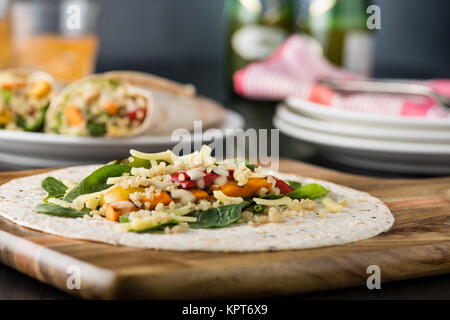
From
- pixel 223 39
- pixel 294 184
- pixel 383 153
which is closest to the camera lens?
pixel 294 184

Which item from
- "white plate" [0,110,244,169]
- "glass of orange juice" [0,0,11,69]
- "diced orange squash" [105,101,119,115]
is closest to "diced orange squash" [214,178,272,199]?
"white plate" [0,110,244,169]

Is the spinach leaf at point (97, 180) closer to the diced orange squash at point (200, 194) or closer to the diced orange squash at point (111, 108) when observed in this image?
the diced orange squash at point (200, 194)

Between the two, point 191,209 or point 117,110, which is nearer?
point 191,209

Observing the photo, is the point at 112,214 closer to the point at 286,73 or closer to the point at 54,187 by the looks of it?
the point at 54,187

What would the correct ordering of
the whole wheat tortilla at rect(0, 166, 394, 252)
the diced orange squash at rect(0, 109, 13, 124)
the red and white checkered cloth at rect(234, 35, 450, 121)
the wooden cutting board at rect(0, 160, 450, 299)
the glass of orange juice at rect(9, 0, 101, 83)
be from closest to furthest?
the wooden cutting board at rect(0, 160, 450, 299) < the whole wheat tortilla at rect(0, 166, 394, 252) < the diced orange squash at rect(0, 109, 13, 124) < the glass of orange juice at rect(9, 0, 101, 83) < the red and white checkered cloth at rect(234, 35, 450, 121)

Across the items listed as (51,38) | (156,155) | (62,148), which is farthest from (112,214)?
(51,38)

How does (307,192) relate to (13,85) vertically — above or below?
below

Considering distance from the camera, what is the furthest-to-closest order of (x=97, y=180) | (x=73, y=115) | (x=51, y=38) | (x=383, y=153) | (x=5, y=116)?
(x=51, y=38) → (x=5, y=116) → (x=73, y=115) → (x=383, y=153) → (x=97, y=180)

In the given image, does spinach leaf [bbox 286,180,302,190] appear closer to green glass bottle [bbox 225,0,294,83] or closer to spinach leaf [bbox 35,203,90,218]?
spinach leaf [bbox 35,203,90,218]
